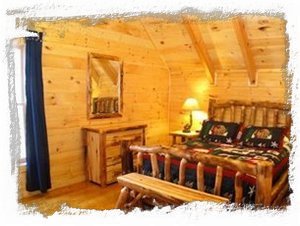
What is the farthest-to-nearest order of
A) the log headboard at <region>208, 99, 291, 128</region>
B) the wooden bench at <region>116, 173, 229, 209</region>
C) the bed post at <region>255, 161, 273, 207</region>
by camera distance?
the log headboard at <region>208, 99, 291, 128</region> → the wooden bench at <region>116, 173, 229, 209</region> → the bed post at <region>255, 161, 273, 207</region>

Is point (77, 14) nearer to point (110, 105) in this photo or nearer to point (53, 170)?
point (53, 170)

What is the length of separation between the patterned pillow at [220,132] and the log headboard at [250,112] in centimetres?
48

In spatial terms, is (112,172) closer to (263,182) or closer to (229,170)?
(229,170)

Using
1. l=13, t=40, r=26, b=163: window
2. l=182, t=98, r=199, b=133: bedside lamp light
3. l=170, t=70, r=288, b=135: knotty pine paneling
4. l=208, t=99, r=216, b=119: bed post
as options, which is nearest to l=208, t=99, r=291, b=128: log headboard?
l=208, t=99, r=216, b=119: bed post

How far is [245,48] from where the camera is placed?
149 inches

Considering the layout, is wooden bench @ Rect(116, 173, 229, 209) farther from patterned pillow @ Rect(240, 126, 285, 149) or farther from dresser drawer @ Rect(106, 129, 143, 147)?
patterned pillow @ Rect(240, 126, 285, 149)

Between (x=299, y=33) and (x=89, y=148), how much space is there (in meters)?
3.01

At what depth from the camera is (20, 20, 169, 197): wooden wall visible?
3.30 meters

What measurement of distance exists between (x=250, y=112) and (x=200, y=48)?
1244 millimetres

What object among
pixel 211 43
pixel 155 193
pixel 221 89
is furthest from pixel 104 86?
pixel 155 193

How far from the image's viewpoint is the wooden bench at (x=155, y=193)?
1.91 m

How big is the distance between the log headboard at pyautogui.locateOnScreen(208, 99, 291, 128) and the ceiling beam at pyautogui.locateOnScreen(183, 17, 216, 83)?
468mm

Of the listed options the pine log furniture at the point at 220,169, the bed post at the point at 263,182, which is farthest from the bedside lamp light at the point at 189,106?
the bed post at the point at 263,182

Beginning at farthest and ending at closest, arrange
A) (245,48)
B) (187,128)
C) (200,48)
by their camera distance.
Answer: (187,128) → (200,48) → (245,48)
